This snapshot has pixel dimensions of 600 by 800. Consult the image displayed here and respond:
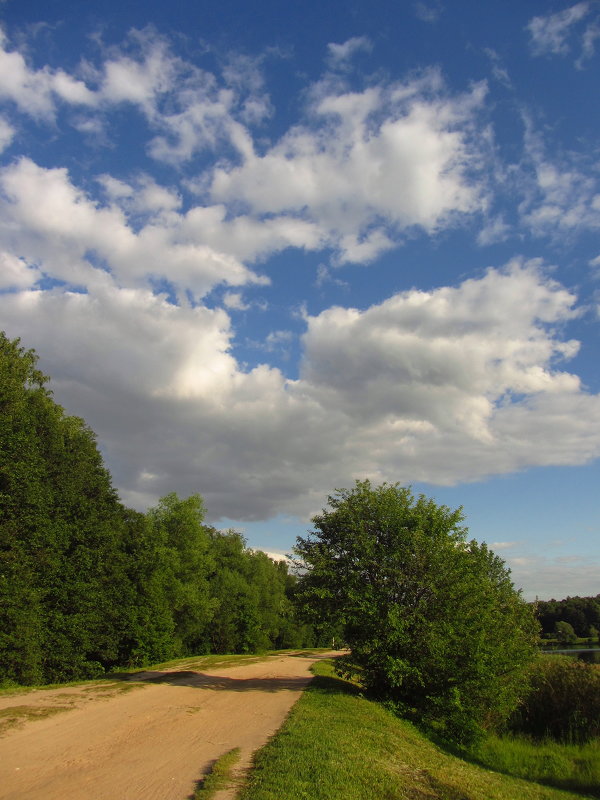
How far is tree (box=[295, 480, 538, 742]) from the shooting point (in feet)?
50.9

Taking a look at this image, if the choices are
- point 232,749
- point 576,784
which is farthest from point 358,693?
point 232,749

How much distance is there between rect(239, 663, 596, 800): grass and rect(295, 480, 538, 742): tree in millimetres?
1828

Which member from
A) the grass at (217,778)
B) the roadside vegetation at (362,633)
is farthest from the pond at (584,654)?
the grass at (217,778)

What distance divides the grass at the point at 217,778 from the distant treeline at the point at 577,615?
111 meters

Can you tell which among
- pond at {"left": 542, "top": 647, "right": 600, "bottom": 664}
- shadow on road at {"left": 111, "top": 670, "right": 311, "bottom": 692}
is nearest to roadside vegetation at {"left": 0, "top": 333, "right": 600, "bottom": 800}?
shadow on road at {"left": 111, "top": 670, "right": 311, "bottom": 692}

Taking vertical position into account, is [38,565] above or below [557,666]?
above

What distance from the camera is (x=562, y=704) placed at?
21344 millimetres

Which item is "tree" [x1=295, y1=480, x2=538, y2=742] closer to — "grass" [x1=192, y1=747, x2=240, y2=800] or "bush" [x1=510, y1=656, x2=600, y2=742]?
"bush" [x1=510, y1=656, x2=600, y2=742]

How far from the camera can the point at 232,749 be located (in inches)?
379

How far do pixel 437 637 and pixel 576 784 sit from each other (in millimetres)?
4844

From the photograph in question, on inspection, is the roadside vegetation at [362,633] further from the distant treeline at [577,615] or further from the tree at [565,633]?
the distant treeline at [577,615]

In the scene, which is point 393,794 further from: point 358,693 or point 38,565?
point 38,565

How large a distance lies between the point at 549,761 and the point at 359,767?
11.2 metres

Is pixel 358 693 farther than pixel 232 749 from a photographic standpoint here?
Yes
